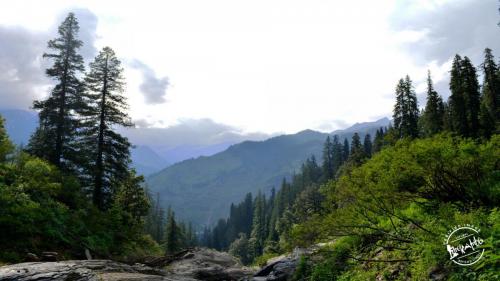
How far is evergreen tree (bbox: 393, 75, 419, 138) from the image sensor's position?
59.8 metres

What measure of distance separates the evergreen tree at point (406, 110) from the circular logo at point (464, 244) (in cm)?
5579

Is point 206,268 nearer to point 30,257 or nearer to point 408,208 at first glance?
point 30,257

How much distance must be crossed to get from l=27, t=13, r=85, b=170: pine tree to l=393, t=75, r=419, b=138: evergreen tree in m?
47.5

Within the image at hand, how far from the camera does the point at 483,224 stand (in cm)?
712

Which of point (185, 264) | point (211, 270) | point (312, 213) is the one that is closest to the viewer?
point (312, 213)

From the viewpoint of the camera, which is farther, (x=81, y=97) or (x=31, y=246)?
(x=81, y=97)

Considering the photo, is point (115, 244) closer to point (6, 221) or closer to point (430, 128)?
point (6, 221)

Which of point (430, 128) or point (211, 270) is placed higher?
point (430, 128)

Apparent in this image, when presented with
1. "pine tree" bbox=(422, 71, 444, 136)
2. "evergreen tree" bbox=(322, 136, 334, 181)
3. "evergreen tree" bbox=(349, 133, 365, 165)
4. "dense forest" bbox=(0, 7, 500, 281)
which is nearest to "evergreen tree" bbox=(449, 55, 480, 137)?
"pine tree" bbox=(422, 71, 444, 136)

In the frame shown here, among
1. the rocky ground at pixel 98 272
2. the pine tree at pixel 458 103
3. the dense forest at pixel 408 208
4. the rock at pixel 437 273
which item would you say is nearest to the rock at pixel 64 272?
the rocky ground at pixel 98 272

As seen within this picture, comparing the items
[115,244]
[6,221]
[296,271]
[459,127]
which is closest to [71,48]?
[115,244]

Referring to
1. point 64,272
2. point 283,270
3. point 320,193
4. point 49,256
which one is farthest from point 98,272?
point 320,193

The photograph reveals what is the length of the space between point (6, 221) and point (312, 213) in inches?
497

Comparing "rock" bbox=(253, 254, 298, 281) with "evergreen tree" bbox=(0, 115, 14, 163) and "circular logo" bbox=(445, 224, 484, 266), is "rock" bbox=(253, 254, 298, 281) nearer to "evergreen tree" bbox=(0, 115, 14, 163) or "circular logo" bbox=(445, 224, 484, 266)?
"circular logo" bbox=(445, 224, 484, 266)
